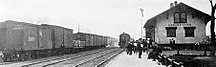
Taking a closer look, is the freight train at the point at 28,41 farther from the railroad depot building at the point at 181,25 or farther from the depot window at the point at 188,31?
the depot window at the point at 188,31

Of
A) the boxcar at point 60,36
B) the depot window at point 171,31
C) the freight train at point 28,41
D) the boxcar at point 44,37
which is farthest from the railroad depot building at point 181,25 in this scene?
the boxcar at point 44,37

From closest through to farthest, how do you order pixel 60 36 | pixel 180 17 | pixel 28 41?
pixel 28 41, pixel 60 36, pixel 180 17

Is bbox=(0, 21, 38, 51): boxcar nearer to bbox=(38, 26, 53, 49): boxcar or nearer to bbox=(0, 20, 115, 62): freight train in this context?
bbox=(0, 20, 115, 62): freight train

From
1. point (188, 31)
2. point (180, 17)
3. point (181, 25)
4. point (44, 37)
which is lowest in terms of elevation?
point (44, 37)

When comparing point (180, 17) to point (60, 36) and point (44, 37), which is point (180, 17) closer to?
point (60, 36)

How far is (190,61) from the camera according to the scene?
57.6 feet

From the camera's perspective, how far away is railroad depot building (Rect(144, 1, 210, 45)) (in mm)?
33906

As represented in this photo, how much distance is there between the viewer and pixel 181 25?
34156 mm

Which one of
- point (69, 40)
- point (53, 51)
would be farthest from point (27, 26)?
point (69, 40)

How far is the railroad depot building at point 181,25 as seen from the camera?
3391cm

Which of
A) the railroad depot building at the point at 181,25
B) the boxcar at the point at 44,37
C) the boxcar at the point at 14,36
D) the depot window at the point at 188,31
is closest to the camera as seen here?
the boxcar at the point at 14,36

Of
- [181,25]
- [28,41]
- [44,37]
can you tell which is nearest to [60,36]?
[44,37]

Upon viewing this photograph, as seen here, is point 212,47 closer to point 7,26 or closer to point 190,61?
point 190,61

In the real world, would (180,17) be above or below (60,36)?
above
